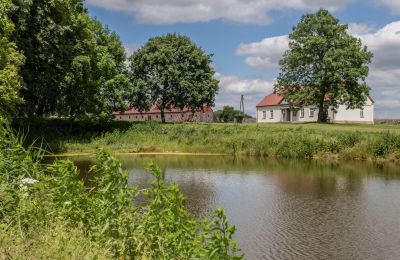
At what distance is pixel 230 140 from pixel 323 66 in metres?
20.8

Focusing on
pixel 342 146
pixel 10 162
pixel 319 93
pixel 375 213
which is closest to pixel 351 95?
pixel 319 93

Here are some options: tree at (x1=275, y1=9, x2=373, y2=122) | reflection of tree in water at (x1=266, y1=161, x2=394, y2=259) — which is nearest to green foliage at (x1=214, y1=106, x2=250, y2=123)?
tree at (x1=275, y1=9, x2=373, y2=122)

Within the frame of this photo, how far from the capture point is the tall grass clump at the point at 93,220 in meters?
6.17

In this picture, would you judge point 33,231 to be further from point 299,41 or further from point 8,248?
point 299,41

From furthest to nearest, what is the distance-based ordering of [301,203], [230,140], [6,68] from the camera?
[230,140] < [6,68] < [301,203]

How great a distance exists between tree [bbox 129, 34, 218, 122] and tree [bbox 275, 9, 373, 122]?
Answer: 32.4ft

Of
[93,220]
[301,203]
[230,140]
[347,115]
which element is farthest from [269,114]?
[93,220]

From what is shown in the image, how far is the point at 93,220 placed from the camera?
744 centimetres

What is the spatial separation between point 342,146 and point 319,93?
20.7 metres

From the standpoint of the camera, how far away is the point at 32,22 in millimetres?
33188

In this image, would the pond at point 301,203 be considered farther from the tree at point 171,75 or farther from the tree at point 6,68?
the tree at point 171,75

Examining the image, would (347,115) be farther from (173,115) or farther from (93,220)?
(93,220)

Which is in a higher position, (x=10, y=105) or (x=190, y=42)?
(x=190, y=42)

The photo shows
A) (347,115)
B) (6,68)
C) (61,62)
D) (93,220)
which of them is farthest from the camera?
(347,115)
